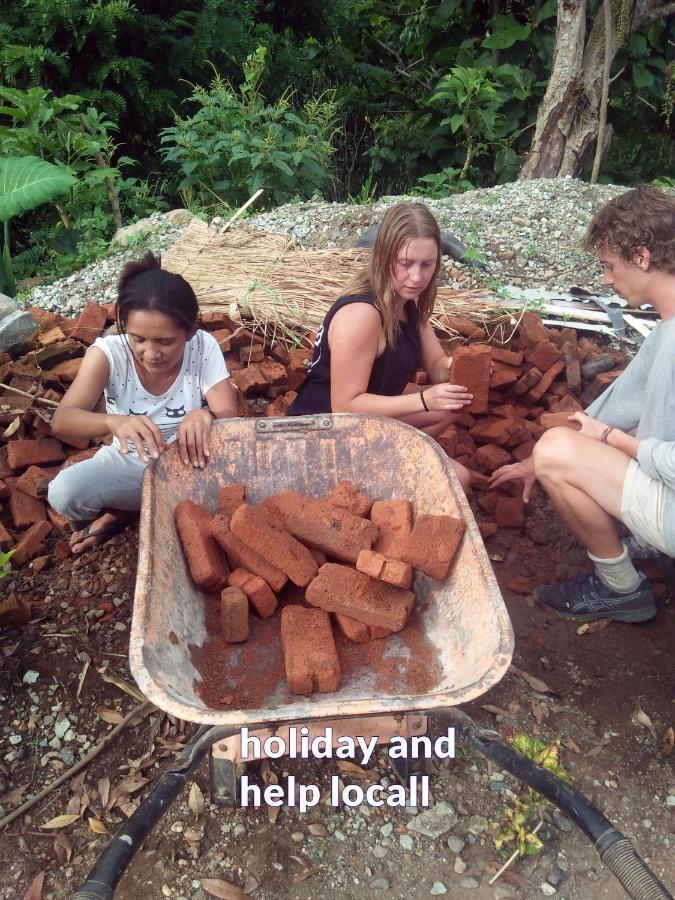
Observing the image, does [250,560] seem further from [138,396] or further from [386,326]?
[386,326]

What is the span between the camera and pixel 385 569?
2.02m

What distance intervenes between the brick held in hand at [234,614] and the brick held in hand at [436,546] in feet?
1.60

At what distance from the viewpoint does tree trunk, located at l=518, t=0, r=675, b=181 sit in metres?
6.32

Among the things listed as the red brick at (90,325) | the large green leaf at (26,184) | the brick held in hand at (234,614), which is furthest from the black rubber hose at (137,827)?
the large green leaf at (26,184)

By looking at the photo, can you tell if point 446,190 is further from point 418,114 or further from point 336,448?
point 336,448

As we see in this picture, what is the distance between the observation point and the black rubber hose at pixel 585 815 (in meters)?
1.40

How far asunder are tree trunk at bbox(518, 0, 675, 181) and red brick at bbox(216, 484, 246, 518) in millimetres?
5760

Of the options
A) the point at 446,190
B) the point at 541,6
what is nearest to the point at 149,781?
the point at 446,190

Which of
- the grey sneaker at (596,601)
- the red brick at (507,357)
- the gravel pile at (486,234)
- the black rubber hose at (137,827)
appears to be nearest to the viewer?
the black rubber hose at (137,827)

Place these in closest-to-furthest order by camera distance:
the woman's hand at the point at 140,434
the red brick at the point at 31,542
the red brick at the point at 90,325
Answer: the woman's hand at the point at 140,434 < the red brick at the point at 31,542 < the red brick at the point at 90,325

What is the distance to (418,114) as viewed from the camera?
931 centimetres

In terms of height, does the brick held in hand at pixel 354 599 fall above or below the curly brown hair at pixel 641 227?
below

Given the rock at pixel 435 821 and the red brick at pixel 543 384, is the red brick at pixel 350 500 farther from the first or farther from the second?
the red brick at pixel 543 384

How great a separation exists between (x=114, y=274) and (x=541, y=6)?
563 centimetres
